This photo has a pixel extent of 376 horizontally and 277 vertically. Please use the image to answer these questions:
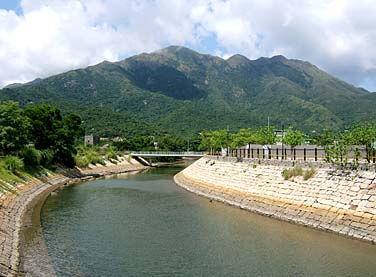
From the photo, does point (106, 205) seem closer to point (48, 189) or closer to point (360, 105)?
point (48, 189)

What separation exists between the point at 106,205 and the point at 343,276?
87.7 ft

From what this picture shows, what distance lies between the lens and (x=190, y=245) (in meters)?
24.8

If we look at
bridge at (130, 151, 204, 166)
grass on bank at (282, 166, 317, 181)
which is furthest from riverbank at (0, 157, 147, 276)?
bridge at (130, 151, 204, 166)

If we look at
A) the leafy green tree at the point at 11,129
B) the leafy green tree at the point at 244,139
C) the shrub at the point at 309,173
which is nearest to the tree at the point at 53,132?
the leafy green tree at the point at 11,129

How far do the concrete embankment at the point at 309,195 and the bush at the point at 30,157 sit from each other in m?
22.6

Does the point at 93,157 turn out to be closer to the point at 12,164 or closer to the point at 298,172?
the point at 12,164

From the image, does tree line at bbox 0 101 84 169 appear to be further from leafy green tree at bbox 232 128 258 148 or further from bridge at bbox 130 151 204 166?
bridge at bbox 130 151 204 166

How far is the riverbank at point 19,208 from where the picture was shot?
787 inches

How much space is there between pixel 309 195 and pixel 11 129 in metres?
35.9

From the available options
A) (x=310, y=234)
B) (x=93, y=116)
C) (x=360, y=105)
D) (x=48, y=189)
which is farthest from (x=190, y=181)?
(x=360, y=105)

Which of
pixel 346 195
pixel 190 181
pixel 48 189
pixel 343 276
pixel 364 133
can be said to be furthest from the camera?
pixel 190 181

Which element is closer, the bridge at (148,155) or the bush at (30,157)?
the bush at (30,157)

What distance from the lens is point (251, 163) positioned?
154ft

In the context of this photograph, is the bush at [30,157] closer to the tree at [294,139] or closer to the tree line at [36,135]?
the tree line at [36,135]
